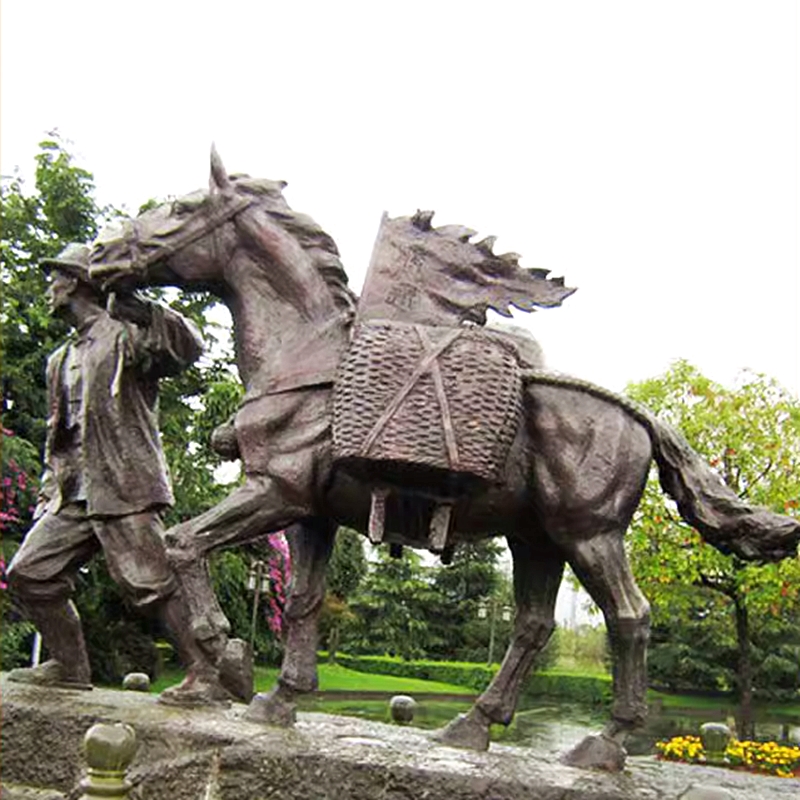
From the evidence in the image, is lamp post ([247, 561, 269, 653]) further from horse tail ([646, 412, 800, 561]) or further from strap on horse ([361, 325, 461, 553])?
horse tail ([646, 412, 800, 561])

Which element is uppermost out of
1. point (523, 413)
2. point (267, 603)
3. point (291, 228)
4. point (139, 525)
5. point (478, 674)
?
point (291, 228)

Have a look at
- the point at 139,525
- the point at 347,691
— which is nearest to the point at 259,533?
the point at 139,525

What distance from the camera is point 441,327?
513 cm

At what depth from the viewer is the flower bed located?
34.1 ft

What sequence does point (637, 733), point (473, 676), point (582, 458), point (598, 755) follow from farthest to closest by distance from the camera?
point (473, 676), point (637, 733), point (582, 458), point (598, 755)

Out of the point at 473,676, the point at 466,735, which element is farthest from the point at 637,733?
the point at 473,676

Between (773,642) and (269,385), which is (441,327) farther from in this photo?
(773,642)

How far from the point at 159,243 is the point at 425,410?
166cm

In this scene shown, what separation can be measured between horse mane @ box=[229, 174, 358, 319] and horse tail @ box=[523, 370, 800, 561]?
1.10 meters

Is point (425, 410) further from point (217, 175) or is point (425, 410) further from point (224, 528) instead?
point (217, 175)

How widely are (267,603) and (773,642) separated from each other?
1765 cm

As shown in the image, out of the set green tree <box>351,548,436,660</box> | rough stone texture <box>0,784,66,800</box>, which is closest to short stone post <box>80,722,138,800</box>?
rough stone texture <box>0,784,66,800</box>

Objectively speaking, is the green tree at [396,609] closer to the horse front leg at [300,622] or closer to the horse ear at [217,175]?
the horse front leg at [300,622]

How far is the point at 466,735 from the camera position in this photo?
496cm
